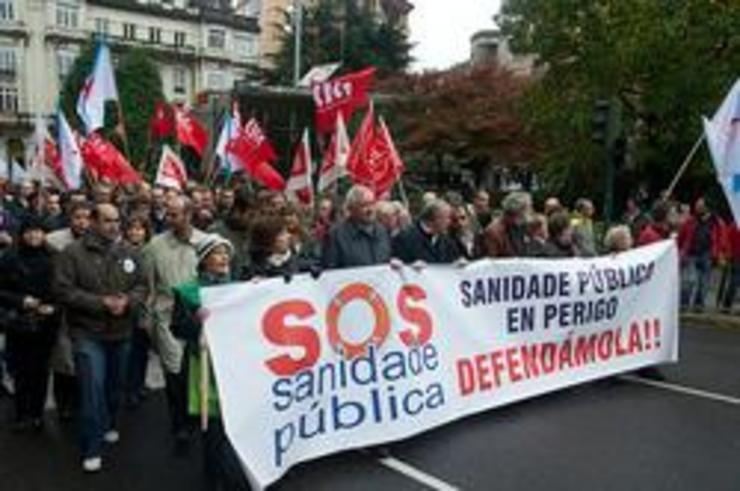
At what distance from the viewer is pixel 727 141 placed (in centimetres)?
887

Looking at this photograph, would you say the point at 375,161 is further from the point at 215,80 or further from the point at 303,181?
the point at 215,80

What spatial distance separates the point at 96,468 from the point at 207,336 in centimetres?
141

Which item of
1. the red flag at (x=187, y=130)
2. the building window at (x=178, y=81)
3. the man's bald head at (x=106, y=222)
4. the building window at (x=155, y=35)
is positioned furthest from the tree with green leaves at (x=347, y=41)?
the man's bald head at (x=106, y=222)

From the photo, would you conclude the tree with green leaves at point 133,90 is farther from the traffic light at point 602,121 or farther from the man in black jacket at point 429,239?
the man in black jacket at point 429,239

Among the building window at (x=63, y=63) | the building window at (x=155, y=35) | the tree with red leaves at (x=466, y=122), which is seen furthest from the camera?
the building window at (x=155, y=35)

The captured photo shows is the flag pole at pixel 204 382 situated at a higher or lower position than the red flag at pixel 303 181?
lower

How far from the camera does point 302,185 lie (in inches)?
558

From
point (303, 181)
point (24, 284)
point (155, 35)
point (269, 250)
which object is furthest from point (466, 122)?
point (155, 35)

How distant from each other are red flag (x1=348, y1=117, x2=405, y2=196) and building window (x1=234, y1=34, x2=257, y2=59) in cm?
7665

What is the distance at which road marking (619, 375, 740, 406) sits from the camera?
309 inches

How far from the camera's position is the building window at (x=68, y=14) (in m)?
75.6

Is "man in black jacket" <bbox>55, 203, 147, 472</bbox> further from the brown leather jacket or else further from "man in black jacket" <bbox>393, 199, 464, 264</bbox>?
"man in black jacket" <bbox>393, 199, 464, 264</bbox>

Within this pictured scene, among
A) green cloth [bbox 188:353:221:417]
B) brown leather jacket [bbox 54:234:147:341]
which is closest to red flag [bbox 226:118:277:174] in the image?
brown leather jacket [bbox 54:234:147:341]

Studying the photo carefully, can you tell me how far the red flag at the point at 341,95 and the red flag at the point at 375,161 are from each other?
606mm
